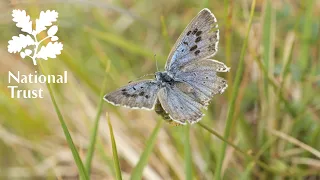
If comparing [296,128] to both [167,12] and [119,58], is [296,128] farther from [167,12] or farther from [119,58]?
[167,12]

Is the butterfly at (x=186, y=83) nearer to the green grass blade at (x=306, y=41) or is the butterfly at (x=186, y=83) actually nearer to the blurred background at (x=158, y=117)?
the blurred background at (x=158, y=117)

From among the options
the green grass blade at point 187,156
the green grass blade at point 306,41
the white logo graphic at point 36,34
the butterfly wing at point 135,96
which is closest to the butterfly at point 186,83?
the butterfly wing at point 135,96

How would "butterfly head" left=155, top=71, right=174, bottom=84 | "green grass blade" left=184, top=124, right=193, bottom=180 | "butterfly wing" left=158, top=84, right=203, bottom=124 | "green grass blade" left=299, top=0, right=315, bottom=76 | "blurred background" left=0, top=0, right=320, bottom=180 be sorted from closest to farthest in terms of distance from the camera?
"butterfly wing" left=158, top=84, right=203, bottom=124 < "butterfly head" left=155, top=71, right=174, bottom=84 < "green grass blade" left=184, top=124, right=193, bottom=180 < "blurred background" left=0, top=0, right=320, bottom=180 < "green grass blade" left=299, top=0, right=315, bottom=76

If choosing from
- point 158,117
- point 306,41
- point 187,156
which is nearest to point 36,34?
point 158,117

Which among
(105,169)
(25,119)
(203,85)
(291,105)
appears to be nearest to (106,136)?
(105,169)

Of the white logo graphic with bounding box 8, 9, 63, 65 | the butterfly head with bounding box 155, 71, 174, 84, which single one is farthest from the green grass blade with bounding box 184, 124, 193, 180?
the white logo graphic with bounding box 8, 9, 63, 65

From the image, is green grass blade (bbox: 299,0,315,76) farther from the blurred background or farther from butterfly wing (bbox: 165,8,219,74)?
butterfly wing (bbox: 165,8,219,74)
